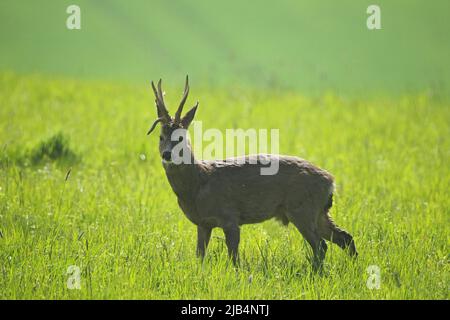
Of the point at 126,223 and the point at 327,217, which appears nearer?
the point at 327,217

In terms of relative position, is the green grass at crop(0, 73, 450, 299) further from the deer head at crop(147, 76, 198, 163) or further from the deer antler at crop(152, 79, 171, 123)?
the deer antler at crop(152, 79, 171, 123)

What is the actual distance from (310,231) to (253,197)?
0.67 meters

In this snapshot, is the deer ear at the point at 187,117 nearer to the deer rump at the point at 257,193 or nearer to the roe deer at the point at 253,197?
the roe deer at the point at 253,197

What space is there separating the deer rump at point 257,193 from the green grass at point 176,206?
39 centimetres

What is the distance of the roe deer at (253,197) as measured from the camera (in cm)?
816

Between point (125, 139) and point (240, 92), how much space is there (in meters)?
5.13

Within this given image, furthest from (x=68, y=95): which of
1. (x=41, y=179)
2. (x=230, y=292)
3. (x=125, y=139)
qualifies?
(x=230, y=292)

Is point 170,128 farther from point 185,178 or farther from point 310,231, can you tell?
point 310,231

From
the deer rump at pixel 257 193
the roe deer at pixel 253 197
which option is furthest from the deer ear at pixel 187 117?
the deer rump at pixel 257 193

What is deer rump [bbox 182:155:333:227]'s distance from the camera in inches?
323

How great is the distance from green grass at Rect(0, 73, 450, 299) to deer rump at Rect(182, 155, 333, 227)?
1.29ft

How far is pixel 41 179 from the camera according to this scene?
35.9ft
